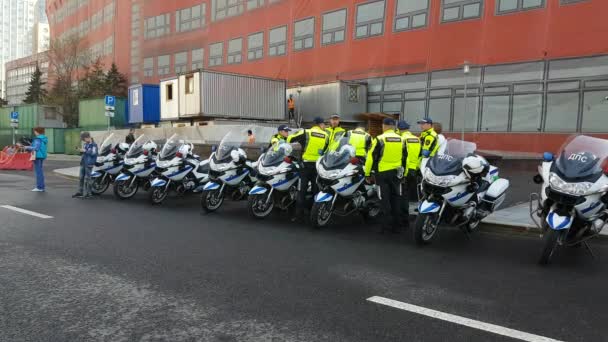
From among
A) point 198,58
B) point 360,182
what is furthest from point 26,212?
point 198,58

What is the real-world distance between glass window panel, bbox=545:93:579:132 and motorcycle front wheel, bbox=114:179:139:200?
15847 millimetres

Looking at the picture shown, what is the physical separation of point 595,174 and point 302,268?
11.5 feet

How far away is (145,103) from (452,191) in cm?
2676

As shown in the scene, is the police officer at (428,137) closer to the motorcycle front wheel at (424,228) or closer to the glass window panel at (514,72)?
the motorcycle front wheel at (424,228)

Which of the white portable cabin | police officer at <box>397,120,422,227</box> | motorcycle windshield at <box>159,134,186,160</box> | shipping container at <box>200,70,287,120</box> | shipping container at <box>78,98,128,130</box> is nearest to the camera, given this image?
police officer at <box>397,120,422,227</box>

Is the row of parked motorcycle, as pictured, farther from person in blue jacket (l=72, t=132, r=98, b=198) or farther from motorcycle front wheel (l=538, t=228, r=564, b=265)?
person in blue jacket (l=72, t=132, r=98, b=198)

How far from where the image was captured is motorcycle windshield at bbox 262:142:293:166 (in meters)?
9.15

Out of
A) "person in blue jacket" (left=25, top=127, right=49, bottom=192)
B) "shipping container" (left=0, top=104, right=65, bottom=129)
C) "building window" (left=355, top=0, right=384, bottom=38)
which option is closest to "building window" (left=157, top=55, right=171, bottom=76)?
"shipping container" (left=0, top=104, right=65, bottom=129)

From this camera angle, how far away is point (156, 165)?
11.1 metres

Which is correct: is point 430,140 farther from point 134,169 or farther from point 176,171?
point 134,169

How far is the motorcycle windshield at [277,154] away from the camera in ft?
30.0

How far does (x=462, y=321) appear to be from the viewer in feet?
12.8

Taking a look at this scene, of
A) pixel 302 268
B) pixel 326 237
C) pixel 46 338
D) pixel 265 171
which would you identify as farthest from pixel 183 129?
pixel 46 338

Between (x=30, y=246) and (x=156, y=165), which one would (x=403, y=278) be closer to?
(x=30, y=246)
